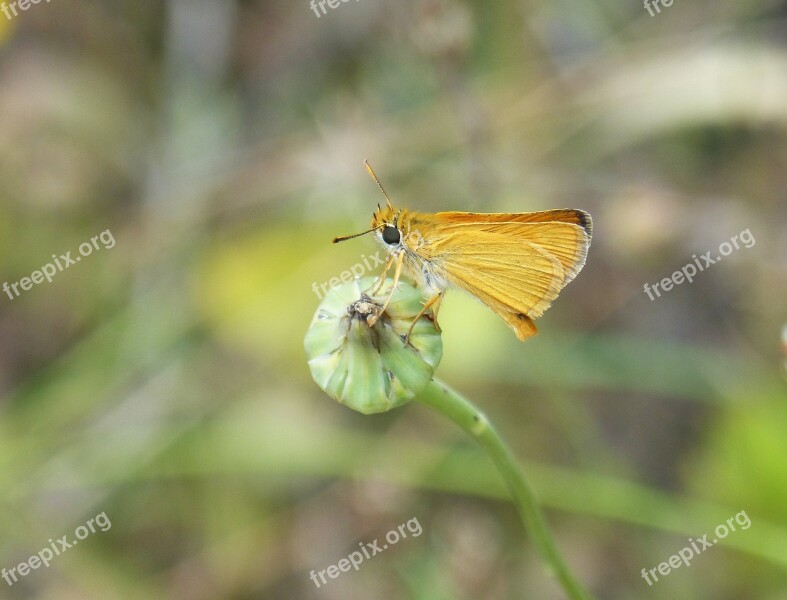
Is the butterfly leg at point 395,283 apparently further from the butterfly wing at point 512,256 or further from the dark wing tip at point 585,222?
the dark wing tip at point 585,222

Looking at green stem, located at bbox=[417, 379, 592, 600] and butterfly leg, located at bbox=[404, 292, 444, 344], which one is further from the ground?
butterfly leg, located at bbox=[404, 292, 444, 344]

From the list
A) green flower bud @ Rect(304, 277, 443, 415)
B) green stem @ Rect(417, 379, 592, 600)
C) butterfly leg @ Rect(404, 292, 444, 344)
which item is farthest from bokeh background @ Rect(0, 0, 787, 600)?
green flower bud @ Rect(304, 277, 443, 415)

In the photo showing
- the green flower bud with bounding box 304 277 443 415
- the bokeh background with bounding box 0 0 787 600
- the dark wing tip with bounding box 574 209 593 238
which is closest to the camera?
the green flower bud with bounding box 304 277 443 415

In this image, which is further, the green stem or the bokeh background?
the bokeh background

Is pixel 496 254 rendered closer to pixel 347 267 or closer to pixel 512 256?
pixel 512 256

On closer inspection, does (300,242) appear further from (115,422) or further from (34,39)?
(34,39)

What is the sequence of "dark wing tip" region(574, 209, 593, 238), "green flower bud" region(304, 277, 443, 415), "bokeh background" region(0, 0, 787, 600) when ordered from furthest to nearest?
1. "bokeh background" region(0, 0, 787, 600)
2. "dark wing tip" region(574, 209, 593, 238)
3. "green flower bud" region(304, 277, 443, 415)

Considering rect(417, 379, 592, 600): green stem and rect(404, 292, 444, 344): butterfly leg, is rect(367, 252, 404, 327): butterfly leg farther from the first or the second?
rect(417, 379, 592, 600): green stem
